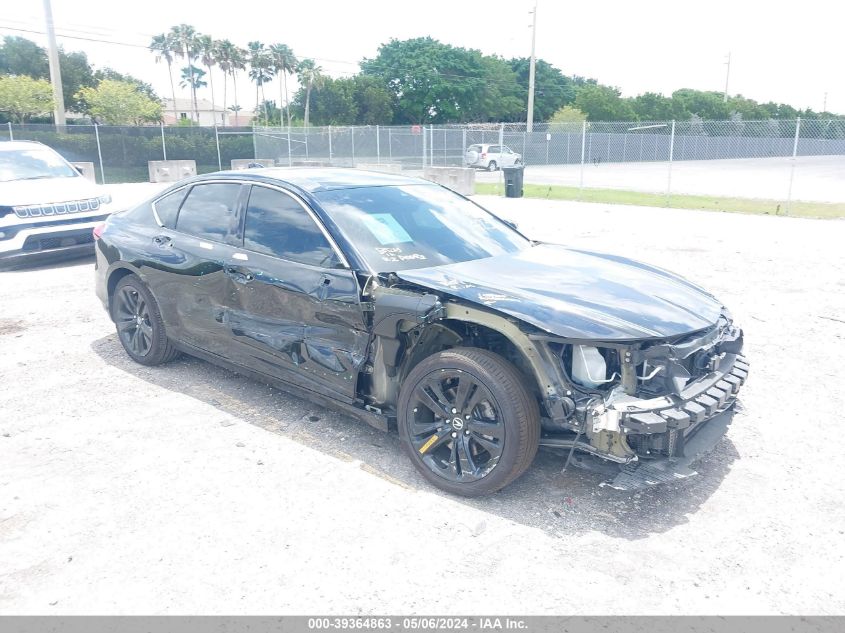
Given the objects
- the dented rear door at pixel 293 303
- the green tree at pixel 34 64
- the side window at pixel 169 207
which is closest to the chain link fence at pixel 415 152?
the side window at pixel 169 207

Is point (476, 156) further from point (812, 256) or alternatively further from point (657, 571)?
point (657, 571)

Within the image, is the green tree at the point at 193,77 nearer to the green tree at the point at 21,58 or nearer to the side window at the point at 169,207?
the green tree at the point at 21,58

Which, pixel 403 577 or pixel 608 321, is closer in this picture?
pixel 403 577

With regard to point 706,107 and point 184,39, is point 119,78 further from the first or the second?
point 706,107

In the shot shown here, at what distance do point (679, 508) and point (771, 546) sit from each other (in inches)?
18.1

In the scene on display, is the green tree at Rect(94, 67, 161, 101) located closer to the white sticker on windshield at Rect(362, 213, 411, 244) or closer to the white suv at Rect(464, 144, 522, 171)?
the white suv at Rect(464, 144, 522, 171)

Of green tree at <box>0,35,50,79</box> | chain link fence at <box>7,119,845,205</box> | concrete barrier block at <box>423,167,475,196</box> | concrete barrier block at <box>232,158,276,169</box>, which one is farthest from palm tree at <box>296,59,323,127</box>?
concrete barrier block at <box>423,167,475,196</box>

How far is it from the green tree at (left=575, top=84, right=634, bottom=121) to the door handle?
6618cm

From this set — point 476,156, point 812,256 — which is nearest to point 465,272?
point 812,256

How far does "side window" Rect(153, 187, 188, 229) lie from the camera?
531cm

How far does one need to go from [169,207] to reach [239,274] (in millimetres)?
1236

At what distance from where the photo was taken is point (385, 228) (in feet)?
14.4

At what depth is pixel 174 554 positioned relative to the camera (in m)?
3.18

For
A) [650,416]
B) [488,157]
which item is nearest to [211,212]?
[650,416]
